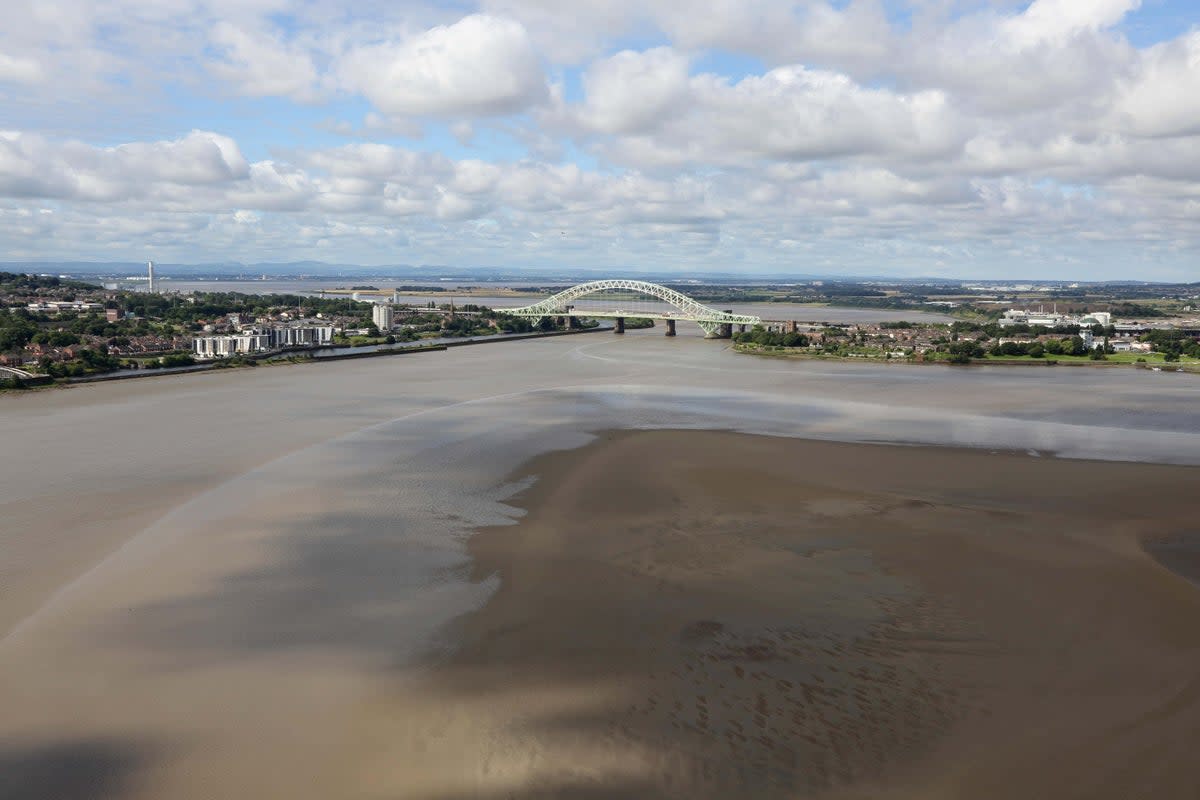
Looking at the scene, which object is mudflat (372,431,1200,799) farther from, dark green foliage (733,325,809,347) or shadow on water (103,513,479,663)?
dark green foliage (733,325,809,347)

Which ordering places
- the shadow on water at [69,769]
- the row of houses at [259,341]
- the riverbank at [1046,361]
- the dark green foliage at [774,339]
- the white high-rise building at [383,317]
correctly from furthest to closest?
1. the white high-rise building at [383,317]
2. the dark green foliage at [774,339]
3. the row of houses at [259,341]
4. the riverbank at [1046,361]
5. the shadow on water at [69,769]

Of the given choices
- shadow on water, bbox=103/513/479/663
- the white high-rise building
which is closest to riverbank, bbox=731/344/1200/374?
the white high-rise building

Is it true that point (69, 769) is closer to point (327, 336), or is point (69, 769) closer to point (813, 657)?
point (813, 657)

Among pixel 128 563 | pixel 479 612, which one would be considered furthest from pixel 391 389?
pixel 479 612

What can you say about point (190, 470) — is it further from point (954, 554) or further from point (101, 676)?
point (954, 554)

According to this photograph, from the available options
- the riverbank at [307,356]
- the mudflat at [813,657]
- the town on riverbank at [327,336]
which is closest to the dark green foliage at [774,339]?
the town on riverbank at [327,336]

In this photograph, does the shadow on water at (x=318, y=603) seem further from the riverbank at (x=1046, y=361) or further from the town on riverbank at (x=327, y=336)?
the riverbank at (x=1046, y=361)
